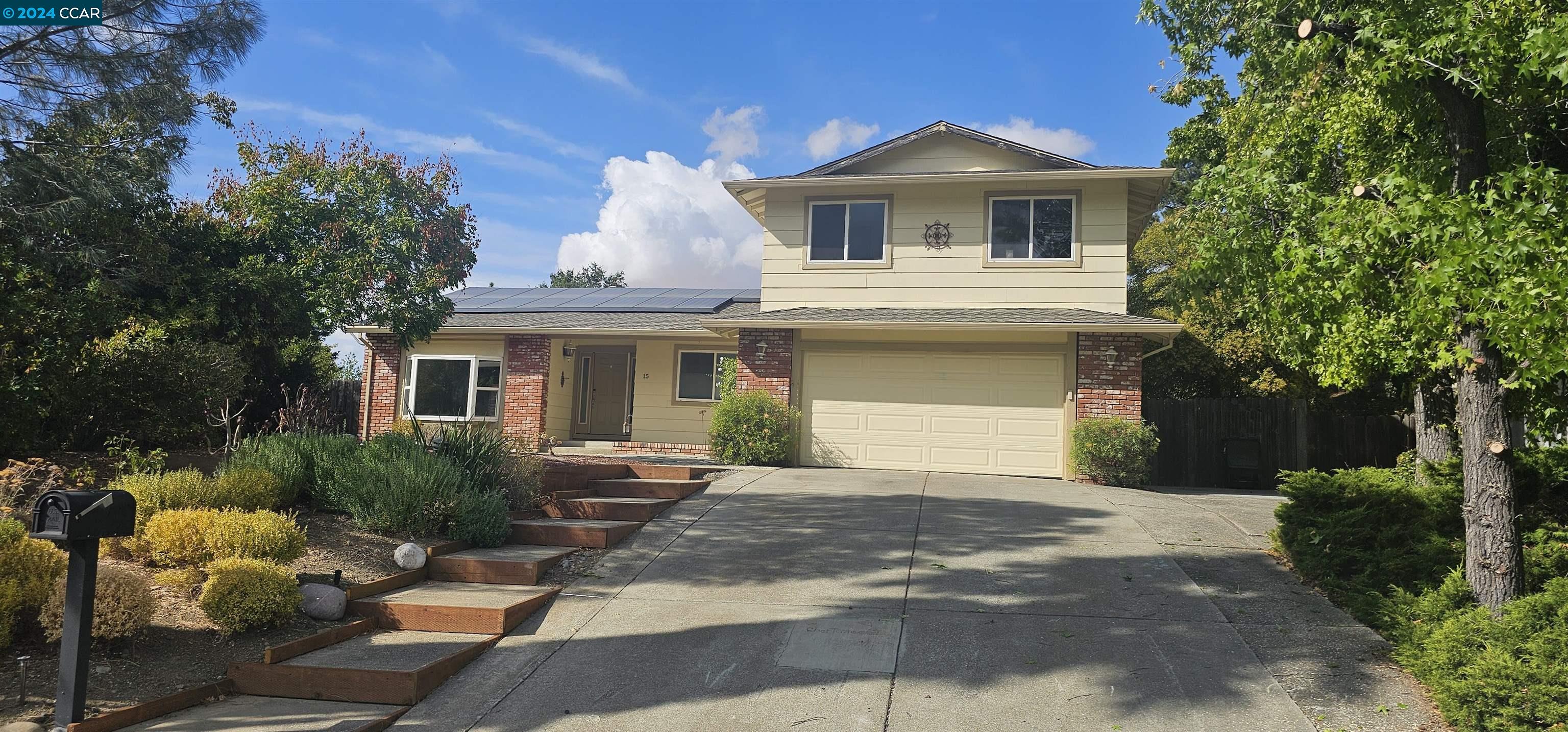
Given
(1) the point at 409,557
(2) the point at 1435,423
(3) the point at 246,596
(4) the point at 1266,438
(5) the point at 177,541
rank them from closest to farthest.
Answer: (3) the point at 246,596
(5) the point at 177,541
(1) the point at 409,557
(2) the point at 1435,423
(4) the point at 1266,438

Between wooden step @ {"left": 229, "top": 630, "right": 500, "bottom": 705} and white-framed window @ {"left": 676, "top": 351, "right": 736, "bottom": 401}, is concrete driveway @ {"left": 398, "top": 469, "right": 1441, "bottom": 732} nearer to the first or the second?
wooden step @ {"left": 229, "top": 630, "right": 500, "bottom": 705}

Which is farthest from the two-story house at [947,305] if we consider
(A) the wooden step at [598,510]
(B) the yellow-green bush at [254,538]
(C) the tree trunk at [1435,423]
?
(B) the yellow-green bush at [254,538]

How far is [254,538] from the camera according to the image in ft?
20.7

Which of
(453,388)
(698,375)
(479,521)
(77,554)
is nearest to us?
(77,554)

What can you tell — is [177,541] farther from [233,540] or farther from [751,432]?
[751,432]

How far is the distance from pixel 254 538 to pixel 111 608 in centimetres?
128

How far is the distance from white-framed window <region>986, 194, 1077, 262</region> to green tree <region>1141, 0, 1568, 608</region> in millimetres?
7341

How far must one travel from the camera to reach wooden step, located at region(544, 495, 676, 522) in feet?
30.8

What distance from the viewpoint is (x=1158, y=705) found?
511cm

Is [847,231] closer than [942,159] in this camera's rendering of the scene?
No

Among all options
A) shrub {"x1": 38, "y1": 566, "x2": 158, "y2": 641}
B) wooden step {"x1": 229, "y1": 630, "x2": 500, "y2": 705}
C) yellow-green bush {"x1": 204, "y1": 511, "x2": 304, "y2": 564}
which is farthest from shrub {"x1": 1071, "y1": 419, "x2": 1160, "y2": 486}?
shrub {"x1": 38, "y1": 566, "x2": 158, "y2": 641}

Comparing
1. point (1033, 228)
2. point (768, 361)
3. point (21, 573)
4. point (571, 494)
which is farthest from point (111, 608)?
point (1033, 228)

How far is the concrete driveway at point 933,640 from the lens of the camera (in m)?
5.09

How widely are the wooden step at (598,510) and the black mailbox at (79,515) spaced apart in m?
4.91
